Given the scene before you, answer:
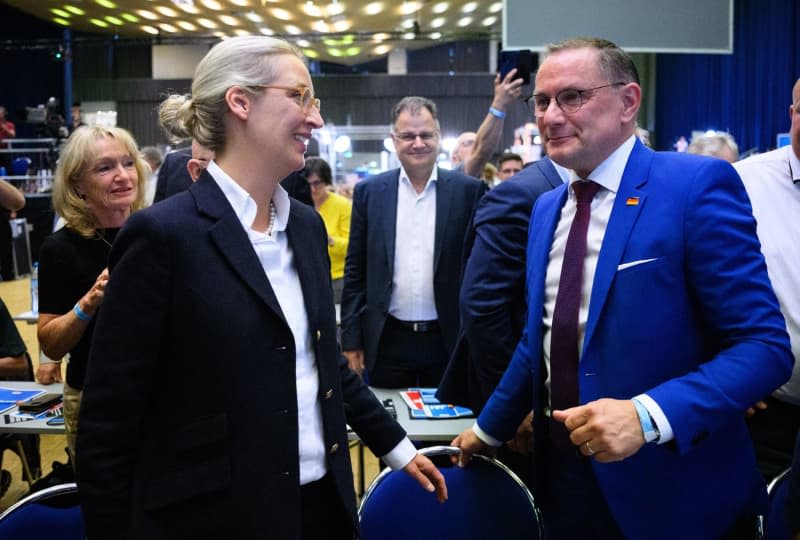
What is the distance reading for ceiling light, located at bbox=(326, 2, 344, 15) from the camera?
51.4ft

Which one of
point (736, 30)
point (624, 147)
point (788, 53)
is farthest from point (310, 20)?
point (624, 147)

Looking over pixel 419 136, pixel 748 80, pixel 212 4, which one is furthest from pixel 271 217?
pixel 212 4

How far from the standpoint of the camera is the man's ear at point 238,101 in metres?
1.36

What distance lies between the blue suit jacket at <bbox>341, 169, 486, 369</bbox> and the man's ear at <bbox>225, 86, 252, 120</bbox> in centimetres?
185

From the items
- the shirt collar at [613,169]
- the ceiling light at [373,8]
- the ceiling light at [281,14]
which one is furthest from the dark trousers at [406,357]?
the ceiling light at [281,14]

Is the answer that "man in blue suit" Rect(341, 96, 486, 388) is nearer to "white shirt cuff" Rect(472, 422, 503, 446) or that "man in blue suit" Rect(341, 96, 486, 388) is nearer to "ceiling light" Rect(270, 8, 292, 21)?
"white shirt cuff" Rect(472, 422, 503, 446)

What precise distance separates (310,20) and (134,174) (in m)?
15.8

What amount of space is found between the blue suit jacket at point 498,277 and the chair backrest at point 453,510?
0.42m

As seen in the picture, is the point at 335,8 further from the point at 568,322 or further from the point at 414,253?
the point at 568,322

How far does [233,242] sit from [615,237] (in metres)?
0.74

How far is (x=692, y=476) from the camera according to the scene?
149cm

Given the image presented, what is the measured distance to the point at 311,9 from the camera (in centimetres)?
1595

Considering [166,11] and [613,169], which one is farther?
[166,11]

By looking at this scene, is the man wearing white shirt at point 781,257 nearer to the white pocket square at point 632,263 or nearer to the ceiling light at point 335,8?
the white pocket square at point 632,263
